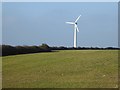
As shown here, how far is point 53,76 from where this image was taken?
2458 centimetres

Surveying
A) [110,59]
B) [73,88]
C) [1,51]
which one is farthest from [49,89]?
[1,51]

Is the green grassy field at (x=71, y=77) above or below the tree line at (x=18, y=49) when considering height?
below

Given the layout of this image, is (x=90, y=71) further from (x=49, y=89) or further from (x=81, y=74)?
(x=49, y=89)

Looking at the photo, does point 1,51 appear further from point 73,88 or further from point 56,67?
point 73,88

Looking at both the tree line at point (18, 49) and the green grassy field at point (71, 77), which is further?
the tree line at point (18, 49)

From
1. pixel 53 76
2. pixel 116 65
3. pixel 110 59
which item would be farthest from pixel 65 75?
pixel 110 59

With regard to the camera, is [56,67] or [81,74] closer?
[81,74]

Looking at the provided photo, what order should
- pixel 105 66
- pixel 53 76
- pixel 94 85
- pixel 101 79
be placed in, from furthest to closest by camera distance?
pixel 105 66
pixel 53 76
pixel 101 79
pixel 94 85

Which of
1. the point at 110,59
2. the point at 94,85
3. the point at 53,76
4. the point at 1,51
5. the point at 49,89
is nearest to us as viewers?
the point at 49,89

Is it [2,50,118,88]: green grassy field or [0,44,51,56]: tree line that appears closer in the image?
[2,50,118,88]: green grassy field

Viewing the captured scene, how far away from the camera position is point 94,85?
19.8 metres

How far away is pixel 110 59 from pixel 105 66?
4389 millimetres

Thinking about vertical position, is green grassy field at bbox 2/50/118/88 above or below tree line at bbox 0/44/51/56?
below

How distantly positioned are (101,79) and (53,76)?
12.4ft
